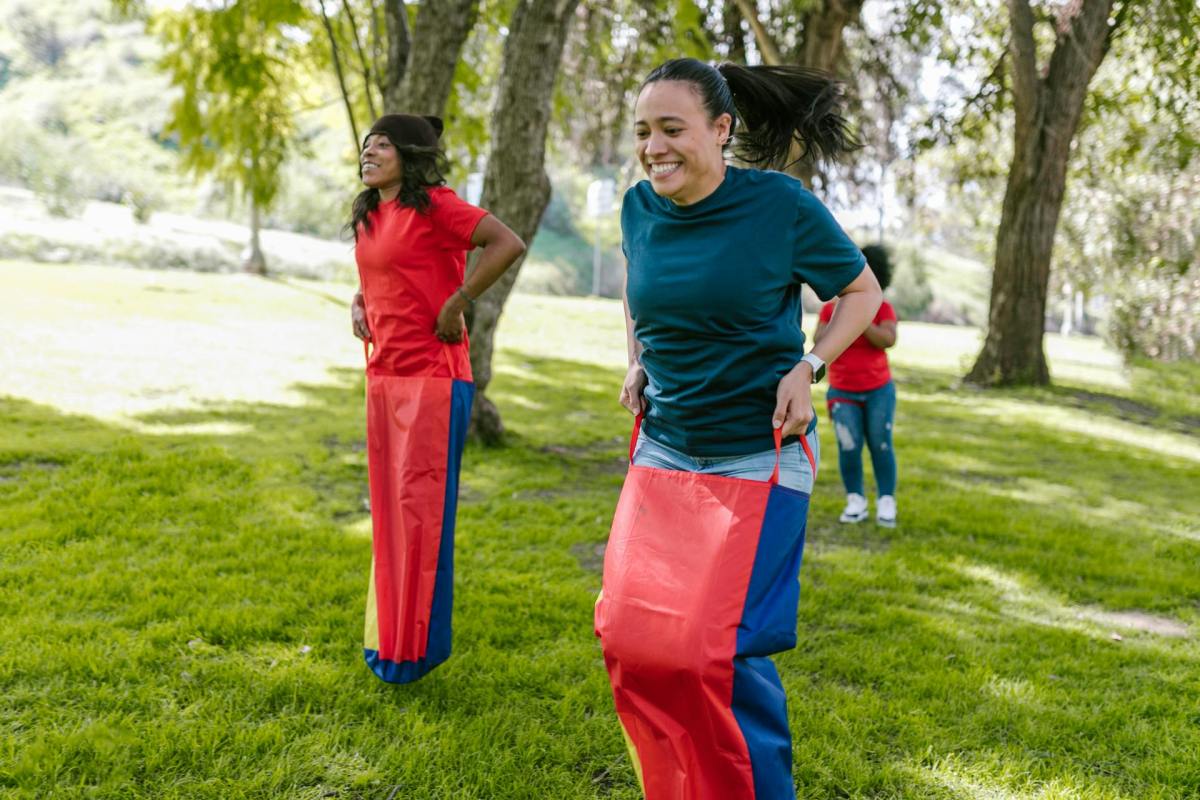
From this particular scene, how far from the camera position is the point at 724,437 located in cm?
258

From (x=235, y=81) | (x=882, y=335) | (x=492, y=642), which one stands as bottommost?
(x=492, y=642)

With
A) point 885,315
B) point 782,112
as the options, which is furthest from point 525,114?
point 782,112

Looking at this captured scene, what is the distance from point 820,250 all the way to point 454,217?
1.72m

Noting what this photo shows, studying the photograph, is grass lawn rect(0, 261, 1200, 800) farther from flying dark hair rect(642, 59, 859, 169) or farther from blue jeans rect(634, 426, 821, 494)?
flying dark hair rect(642, 59, 859, 169)

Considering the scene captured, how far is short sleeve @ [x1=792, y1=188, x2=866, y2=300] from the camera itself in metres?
2.51

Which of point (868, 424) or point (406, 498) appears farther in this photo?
point (868, 424)

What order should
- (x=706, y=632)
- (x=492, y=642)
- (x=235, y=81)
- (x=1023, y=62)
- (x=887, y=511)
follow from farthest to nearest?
(x=1023, y=62), (x=235, y=81), (x=887, y=511), (x=492, y=642), (x=706, y=632)

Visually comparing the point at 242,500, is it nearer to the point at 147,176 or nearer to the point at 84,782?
the point at 84,782

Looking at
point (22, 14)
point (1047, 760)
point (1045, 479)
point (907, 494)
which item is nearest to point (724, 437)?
point (1047, 760)

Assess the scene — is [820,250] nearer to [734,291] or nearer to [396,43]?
[734,291]

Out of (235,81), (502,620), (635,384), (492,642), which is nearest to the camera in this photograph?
(635,384)

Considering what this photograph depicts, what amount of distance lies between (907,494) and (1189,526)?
2.06m

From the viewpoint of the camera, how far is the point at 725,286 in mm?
2482

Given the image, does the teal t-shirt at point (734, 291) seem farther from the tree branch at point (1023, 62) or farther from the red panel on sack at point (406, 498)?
the tree branch at point (1023, 62)
